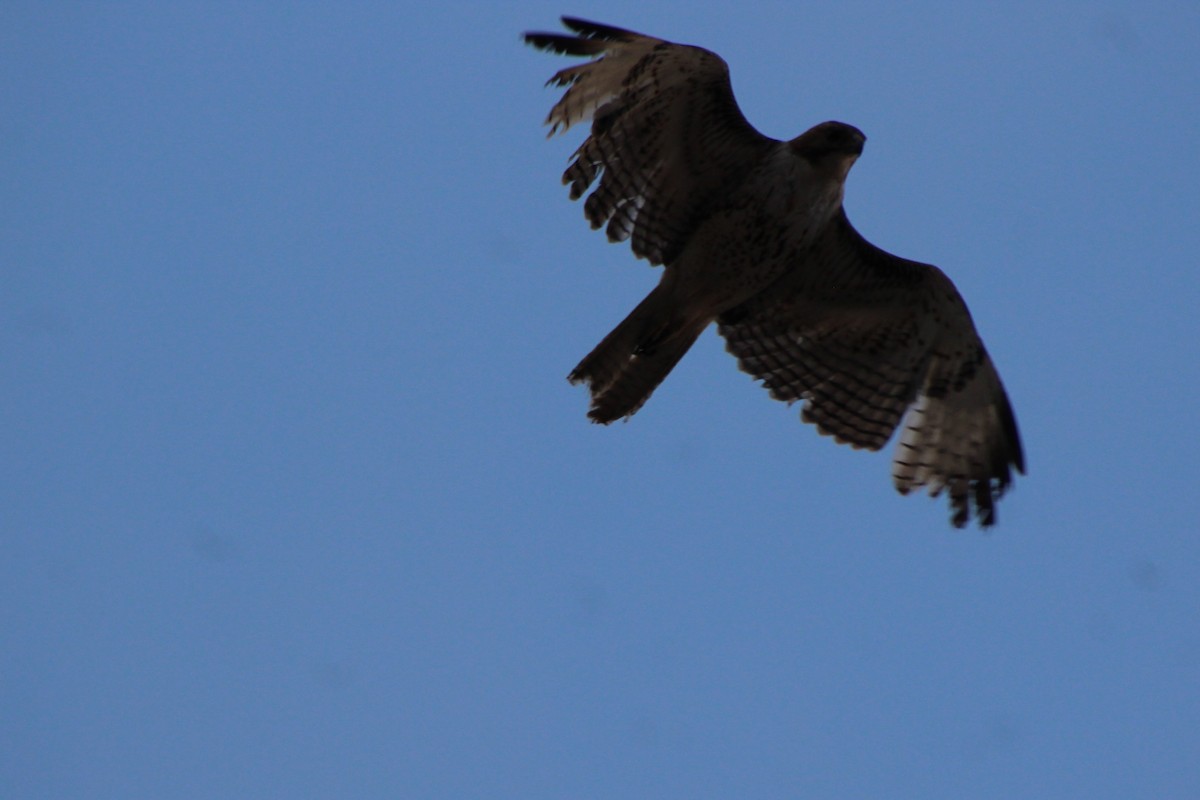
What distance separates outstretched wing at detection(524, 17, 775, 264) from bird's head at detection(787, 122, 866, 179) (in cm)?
27

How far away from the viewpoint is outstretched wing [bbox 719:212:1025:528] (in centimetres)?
950

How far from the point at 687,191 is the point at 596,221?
64cm

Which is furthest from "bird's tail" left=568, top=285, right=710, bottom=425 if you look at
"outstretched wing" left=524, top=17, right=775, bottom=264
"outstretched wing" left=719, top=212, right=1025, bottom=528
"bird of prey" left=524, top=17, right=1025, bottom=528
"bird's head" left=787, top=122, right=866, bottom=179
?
"bird's head" left=787, top=122, right=866, bottom=179

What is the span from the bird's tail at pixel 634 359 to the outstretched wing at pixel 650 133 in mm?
449

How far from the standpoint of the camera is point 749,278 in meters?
9.34

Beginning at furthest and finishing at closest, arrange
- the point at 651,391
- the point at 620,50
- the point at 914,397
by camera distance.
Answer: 1. the point at 914,397
2. the point at 651,391
3. the point at 620,50

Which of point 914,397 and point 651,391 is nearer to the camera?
point 651,391

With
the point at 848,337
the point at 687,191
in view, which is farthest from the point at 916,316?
the point at 687,191

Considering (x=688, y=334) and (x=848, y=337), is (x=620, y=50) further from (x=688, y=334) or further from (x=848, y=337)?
(x=848, y=337)

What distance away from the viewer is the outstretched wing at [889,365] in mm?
9500

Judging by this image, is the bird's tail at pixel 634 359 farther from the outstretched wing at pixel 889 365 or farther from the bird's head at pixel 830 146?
the bird's head at pixel 830 146

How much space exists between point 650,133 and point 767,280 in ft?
4.45

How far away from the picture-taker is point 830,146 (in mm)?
8695

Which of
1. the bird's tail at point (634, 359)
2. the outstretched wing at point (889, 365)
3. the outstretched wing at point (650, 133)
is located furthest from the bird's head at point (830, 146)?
the bird's tail at point (634, 359)
